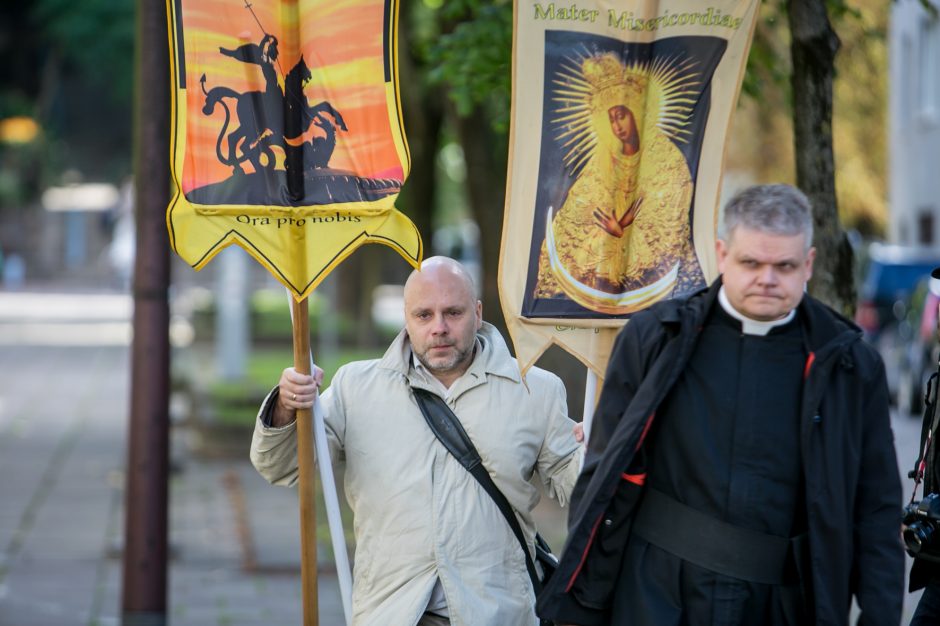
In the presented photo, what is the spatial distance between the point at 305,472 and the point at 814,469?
1527 mm

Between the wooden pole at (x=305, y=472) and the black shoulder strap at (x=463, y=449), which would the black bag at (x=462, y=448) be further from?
the wooden pole at (x=305, y=472)

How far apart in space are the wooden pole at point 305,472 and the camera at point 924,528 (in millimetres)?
1686

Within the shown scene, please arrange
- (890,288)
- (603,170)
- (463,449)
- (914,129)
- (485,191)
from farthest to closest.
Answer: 1. (914,129)
2. (890,288)
3. (485,191)
4. (603,170)
5. (463,449)

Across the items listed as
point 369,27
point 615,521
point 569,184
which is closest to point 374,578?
point 615,521

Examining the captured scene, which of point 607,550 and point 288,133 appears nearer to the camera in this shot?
point 607,550

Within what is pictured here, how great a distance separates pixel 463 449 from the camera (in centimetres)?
442

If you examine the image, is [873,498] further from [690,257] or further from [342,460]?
[342,460]

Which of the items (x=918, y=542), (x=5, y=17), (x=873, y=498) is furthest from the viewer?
(x=5, y=17)

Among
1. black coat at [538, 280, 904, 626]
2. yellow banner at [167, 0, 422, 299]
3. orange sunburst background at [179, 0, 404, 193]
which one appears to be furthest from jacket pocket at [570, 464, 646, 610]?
orange sunburst background at [179, 0, 404, 193]

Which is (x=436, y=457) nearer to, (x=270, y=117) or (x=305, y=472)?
(x=305, y=472)

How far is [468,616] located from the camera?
14.0 ft

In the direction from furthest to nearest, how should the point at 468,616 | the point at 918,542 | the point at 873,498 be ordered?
the point at 918,542 → the point at 468,616 → the point at 873,498

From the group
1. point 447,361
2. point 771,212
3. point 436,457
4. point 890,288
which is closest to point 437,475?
point 436,457

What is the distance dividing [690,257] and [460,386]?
844mm
